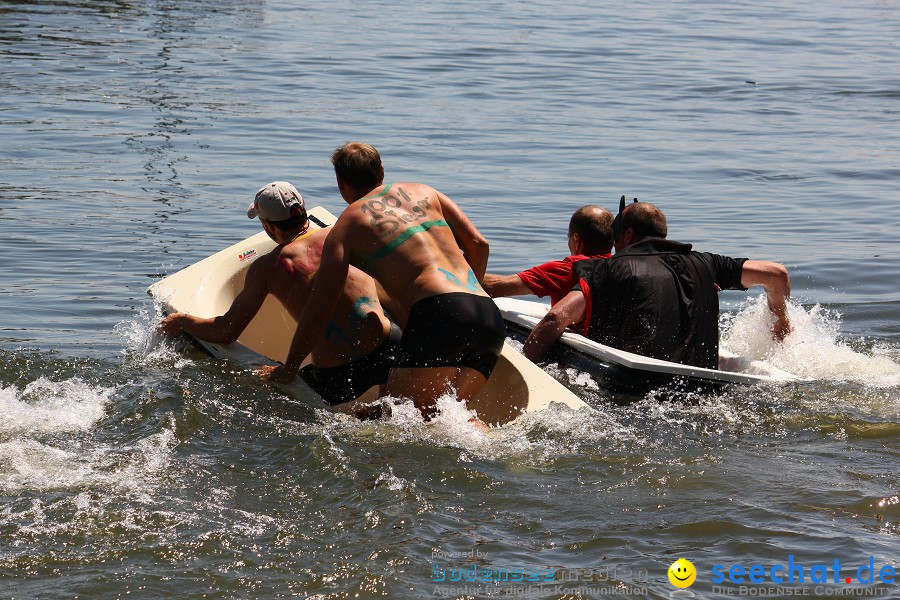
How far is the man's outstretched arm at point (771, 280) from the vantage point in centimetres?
648

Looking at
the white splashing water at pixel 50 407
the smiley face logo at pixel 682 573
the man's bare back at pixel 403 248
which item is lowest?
the white splashing water at pixel 50 407

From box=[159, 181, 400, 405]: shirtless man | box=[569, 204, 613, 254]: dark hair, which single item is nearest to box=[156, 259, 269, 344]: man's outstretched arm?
box=[159, 181, 400, 405]: shirtless man

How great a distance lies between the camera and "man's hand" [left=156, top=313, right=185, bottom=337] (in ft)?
21.6

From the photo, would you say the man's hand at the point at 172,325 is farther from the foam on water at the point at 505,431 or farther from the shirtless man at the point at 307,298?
the foam on water at the point at 505,431

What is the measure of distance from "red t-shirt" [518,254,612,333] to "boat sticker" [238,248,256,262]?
1.89 meters

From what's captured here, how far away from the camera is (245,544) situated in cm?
432

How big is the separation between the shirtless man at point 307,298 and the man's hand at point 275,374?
0.18 meters

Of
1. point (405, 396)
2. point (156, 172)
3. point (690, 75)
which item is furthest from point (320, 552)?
point (690, 75)

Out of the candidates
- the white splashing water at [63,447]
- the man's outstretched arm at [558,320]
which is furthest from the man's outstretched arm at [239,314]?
the man's outstretched arm at [558,320]

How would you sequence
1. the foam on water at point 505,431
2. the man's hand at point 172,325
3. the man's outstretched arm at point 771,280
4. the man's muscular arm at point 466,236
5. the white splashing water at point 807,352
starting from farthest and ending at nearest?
the white splashing water at point 807,352 < the man's hand at point 172,325 < the man's outstretched arm at point 771,280 < the man's muscular arm at point 466,236 < the foam on water at point 505,431

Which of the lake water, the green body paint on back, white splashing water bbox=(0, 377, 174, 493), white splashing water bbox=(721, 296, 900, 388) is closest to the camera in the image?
the lake water

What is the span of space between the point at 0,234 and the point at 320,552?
7.16m

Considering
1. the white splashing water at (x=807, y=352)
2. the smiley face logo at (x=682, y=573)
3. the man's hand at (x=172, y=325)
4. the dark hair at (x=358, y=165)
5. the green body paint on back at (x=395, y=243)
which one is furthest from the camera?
the white splashing water at (x=807, y=352)

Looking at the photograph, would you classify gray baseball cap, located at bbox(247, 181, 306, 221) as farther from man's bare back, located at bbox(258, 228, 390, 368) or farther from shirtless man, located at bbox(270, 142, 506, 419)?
shirtless man, located at bbox(270, 142, 506, 419)
